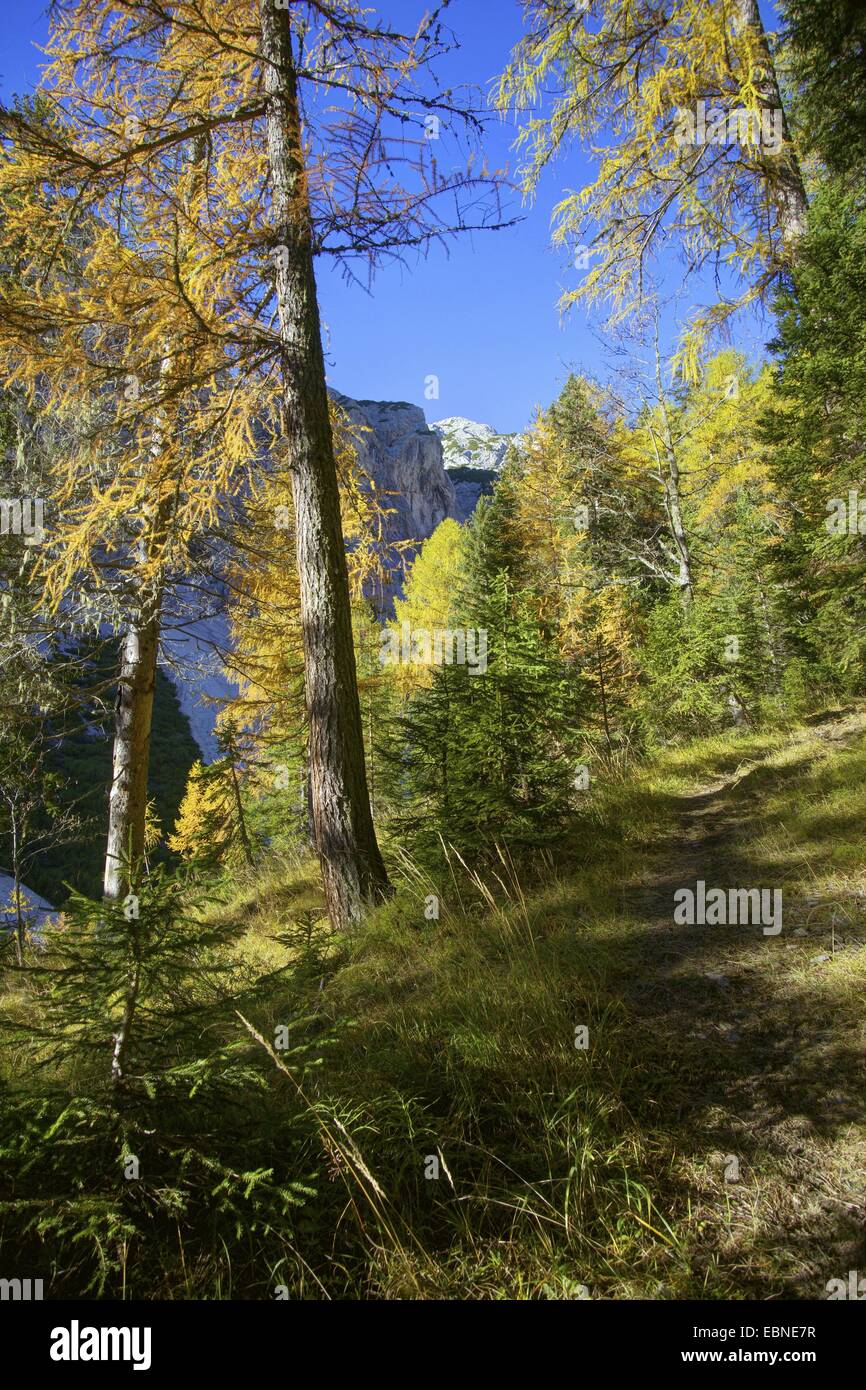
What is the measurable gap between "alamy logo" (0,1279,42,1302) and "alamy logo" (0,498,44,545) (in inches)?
243

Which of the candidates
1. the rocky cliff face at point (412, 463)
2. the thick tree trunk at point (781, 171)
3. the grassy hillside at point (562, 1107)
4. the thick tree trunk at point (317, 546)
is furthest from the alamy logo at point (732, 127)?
the rocky cliff face at point (412, 463)

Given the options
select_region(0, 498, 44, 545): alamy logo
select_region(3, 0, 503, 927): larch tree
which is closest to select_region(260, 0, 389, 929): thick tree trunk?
select_region(3, 0, 503, 927): larch tree

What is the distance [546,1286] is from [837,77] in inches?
364

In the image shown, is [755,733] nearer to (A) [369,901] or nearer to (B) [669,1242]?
(A) [369,901]

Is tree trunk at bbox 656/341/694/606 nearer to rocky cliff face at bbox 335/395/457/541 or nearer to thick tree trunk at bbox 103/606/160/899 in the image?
thick tree trunk at bbox 103/606/160/899

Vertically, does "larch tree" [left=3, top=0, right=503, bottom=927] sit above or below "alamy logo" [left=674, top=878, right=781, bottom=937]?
above

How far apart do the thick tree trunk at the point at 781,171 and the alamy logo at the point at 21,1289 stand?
11.1 metres

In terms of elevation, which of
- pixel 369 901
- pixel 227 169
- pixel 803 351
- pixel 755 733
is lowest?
pixel 369 901

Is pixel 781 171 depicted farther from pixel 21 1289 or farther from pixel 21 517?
pixel 21 1289

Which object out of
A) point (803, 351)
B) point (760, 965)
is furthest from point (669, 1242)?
point (803, 351)

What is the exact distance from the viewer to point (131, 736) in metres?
7.03

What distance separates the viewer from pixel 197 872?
2.25 meters
